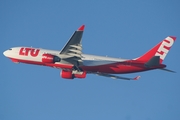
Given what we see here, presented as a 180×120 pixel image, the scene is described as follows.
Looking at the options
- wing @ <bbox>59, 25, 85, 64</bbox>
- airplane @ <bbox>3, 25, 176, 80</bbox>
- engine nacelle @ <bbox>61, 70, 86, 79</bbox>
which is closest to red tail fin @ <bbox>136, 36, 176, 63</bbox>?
airplane @ <bbox>3, 25, 176, 80</bbox>

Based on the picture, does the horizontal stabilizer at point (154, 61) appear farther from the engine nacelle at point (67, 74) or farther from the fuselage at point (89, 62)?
Result: the engine nacelle at point (67, 74)

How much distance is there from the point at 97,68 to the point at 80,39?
29.8ft

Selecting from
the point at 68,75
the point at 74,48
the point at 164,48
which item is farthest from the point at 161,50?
the point at 68,75

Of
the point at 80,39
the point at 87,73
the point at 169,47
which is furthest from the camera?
the point at 87,73

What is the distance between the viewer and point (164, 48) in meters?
66.8

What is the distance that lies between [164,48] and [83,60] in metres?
14.7

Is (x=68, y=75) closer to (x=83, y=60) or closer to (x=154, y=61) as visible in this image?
(x=83, y=60)

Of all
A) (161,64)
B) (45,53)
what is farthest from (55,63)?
(161,64)

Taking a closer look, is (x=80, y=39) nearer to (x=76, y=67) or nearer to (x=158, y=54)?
(x=76, y=67)

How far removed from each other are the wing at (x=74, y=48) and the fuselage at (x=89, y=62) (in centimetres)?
154

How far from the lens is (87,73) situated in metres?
71.6

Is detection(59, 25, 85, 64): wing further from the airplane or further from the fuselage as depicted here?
the fuselage

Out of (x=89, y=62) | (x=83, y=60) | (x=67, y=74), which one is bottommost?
(x=67, y=74)

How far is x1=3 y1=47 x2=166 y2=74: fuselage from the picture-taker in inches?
2653
